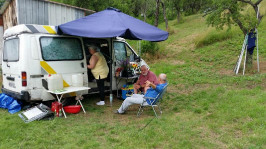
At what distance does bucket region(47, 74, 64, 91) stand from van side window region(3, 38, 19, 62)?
915 mm

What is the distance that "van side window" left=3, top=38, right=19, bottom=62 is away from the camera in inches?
200

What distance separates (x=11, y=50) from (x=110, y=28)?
2447 millimetres

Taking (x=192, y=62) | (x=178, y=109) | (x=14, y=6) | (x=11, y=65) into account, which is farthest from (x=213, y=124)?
(x=14, y=6)

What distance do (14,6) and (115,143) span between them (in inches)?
393

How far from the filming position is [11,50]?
534 centimetres

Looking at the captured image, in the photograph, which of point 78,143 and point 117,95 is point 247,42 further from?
point 78,143

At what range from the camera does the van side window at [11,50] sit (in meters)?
5.08

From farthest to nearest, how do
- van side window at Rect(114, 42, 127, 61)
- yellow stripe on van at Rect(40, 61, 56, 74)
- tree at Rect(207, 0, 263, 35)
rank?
tree at Rect(207, 0, 263, 35) → van side window at Rect(114, 42, 127, 61) → yellow stripe on van at Rect(40, 61, 56, 74)

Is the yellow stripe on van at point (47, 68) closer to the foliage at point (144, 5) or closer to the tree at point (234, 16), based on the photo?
the tree at point (234, 16)

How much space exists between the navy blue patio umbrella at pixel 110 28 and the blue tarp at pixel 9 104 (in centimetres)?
193

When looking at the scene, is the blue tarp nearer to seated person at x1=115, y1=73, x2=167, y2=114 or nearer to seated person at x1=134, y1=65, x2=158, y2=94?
seated person at x1=115, y1=73, x2=167, y2=114

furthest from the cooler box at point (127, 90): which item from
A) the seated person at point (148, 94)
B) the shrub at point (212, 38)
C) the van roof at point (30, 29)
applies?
the shrub at point (212, 38)

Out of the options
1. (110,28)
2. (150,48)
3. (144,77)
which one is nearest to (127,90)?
(144,77)

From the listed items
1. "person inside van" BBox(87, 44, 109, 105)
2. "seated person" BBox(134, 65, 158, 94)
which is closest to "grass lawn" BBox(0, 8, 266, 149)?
"seated person" BBox(134, 65, 158, 94)
